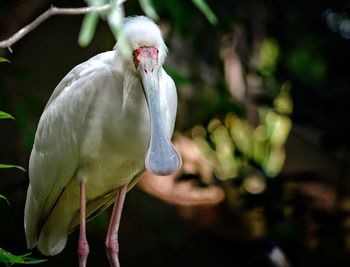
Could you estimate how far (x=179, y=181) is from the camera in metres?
6.19

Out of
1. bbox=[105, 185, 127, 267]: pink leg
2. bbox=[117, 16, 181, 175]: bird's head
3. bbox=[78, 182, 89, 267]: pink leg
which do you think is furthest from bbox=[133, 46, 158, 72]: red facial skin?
bbox=[105, 185, 127, 267]: pink leg

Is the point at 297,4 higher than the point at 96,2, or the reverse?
the point at 96,2

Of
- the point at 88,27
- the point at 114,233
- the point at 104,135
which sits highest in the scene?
the point at 88,27

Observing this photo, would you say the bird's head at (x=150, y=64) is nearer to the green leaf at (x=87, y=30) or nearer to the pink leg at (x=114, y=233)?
the pink leg at (x=114, y=233)

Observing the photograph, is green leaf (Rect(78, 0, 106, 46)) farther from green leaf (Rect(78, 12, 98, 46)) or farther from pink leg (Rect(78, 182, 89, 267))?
pink leg (Rect(78, 182, 89, 267))

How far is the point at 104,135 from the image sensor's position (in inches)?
147

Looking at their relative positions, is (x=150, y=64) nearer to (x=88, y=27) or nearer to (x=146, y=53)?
(x=146, y=53)

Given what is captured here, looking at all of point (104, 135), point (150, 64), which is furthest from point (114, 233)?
point (150, 64)

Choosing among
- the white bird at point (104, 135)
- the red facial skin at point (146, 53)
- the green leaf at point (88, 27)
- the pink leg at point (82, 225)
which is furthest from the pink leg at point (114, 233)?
the green leaf at point (88, 27)

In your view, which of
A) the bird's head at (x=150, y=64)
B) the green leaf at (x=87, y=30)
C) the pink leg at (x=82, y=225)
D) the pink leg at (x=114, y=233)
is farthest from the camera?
the pink leg at (x=114, y=233)

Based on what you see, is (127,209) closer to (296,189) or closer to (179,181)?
(179,181)

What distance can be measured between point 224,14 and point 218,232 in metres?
2.10

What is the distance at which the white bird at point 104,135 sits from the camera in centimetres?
346

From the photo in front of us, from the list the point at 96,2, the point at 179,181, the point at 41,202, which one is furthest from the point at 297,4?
the point at 96,2
